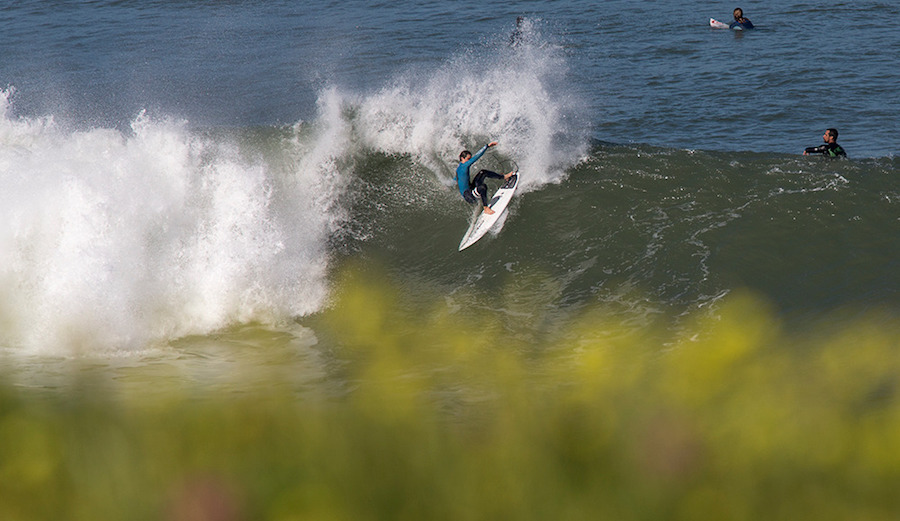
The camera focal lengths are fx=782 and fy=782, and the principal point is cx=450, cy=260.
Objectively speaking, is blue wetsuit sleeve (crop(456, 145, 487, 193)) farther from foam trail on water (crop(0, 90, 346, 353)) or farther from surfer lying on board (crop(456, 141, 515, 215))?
foam trail on water (crop(0, 90, 346, 353))

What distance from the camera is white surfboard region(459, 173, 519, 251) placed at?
41.1ft

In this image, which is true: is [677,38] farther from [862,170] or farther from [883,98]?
[862,170]

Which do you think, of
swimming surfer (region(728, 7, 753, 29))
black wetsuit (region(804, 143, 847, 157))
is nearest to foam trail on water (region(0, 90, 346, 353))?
black wetsuit (region(804, 143, 847, 157))

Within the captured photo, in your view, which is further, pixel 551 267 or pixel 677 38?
pixel 677 38

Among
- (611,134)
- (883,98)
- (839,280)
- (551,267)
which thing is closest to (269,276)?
(551,267)

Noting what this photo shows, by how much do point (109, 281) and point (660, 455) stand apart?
9.46 metres

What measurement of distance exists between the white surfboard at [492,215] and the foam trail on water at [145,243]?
2.32 m

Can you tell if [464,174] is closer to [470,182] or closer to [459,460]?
[470,182]

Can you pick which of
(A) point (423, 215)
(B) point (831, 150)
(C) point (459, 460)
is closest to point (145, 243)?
(A) point (423, 215)

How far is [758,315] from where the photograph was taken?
9.84 meters

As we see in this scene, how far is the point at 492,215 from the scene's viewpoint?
504 inches

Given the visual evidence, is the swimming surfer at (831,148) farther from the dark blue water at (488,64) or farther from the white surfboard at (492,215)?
the white surfboard at (492,215)

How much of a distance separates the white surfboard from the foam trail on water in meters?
2.32

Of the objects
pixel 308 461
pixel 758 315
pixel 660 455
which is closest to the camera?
pixel 308 461
